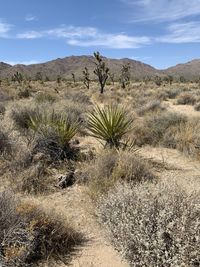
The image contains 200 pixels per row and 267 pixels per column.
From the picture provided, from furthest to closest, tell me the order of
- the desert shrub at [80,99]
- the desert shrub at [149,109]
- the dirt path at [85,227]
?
the desert shrub at [80,99], the desert shrub at [149,109], the dirt path at [85,227]

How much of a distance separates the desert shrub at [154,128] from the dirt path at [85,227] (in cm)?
427

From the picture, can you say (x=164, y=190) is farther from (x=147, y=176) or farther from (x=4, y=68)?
(x=4, y=68)

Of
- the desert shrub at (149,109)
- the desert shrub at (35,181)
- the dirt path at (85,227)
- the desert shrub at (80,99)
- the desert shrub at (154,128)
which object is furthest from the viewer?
the desert shrub at (80,99)

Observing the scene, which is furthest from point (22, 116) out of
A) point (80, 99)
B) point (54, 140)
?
point (80, 99)

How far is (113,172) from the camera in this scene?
6.86 meters

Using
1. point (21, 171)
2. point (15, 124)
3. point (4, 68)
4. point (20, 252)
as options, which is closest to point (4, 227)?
point (20, 252)

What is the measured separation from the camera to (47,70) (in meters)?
180

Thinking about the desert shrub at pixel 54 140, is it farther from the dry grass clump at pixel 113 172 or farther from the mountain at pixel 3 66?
the mountain at pixel 3 66

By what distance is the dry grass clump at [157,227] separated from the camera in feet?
12.2

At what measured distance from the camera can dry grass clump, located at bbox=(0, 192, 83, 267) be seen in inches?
167

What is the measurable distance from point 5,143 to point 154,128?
478 cm

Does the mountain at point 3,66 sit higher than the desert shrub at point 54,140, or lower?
higher

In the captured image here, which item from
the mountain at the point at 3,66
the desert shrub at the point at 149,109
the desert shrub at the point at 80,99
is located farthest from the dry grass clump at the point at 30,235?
the mountain at the point at 3,66

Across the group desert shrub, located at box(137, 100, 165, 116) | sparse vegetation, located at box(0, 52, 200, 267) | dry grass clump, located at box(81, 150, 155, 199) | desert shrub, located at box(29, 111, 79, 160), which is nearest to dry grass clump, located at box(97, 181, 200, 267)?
sparse vegetation, located at box(0, 52, 200, 267)
